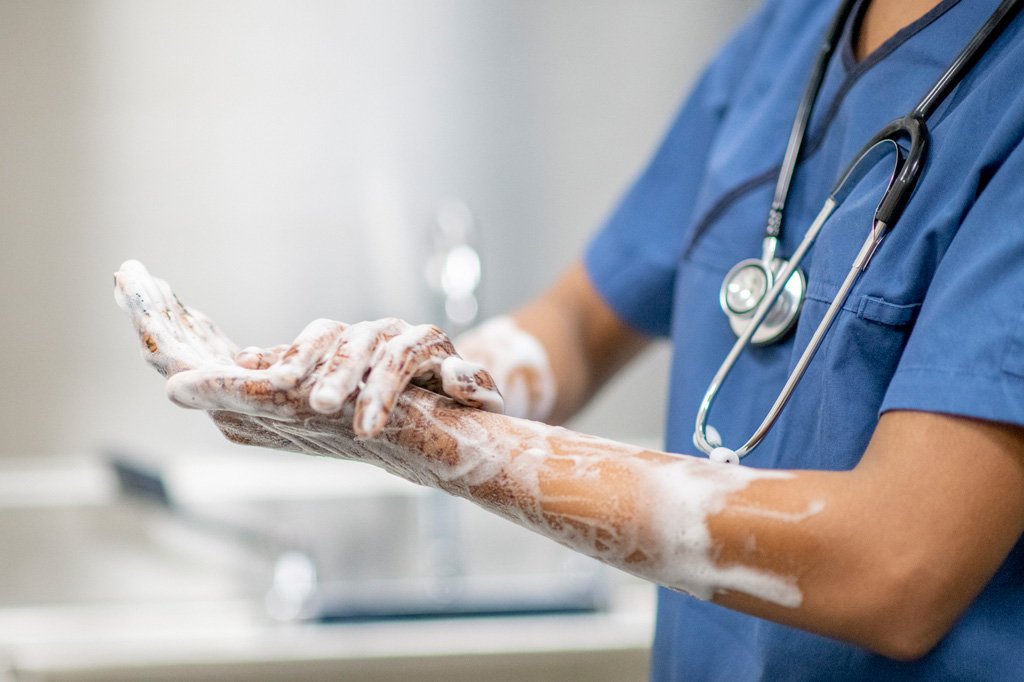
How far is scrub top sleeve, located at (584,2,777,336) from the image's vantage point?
34.3 inches

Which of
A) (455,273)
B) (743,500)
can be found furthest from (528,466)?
(455,273)

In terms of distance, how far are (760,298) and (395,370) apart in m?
0.28

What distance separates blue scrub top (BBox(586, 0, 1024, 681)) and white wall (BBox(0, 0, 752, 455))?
1.88ft

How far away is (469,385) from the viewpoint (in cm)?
54

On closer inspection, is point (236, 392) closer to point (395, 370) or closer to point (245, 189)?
point (395, 370)

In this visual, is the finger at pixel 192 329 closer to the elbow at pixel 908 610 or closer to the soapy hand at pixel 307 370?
the soapy hand at pixel 307 370

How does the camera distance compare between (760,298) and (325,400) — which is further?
(760,298)

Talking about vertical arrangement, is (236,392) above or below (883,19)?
below

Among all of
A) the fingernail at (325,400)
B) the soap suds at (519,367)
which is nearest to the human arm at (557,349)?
the soap suds at (519,367)

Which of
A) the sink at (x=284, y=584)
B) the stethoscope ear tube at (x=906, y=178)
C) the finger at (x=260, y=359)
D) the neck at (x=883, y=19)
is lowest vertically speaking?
the sink at (x=284, y=584)

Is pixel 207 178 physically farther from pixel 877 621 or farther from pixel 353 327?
pixel 877 621

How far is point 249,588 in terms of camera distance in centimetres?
134

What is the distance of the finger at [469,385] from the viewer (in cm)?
54

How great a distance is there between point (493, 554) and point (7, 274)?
2.85 feet
